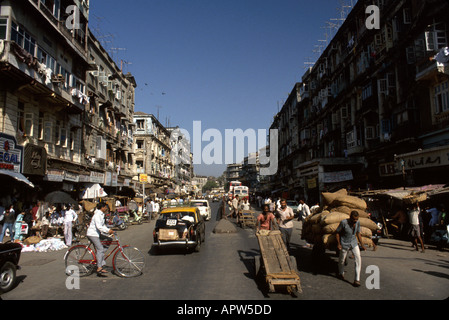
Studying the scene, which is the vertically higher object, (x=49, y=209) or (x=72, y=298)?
(x=49, y=209)

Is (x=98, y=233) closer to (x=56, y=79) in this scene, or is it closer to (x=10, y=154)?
(x=10, y=154)

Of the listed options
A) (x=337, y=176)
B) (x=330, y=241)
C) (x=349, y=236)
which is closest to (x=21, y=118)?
(x=330, y=241)

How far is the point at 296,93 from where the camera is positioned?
5162cm

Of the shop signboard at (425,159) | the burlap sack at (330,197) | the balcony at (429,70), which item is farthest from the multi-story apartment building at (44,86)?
the shop signboard at (425,159)

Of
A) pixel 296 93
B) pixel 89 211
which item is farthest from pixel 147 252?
pixel 296 93

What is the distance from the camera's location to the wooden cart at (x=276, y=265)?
681cm

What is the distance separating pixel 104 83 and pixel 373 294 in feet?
106

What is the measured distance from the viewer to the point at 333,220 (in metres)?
8.65

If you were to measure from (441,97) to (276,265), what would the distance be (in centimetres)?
1519

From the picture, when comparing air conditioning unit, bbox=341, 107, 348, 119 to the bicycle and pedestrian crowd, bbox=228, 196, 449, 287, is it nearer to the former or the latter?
pedestrian crowd, bbox=228, 196, 449, 287

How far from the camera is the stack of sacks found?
855 cm

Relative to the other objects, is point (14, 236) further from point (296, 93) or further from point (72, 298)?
point (296, 93)

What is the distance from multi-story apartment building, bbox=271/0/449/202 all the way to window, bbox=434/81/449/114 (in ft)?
0.16

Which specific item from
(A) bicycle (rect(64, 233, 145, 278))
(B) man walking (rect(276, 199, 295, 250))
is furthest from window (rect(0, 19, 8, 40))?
(B) man walking (rect(276, 199, 295, 250))
